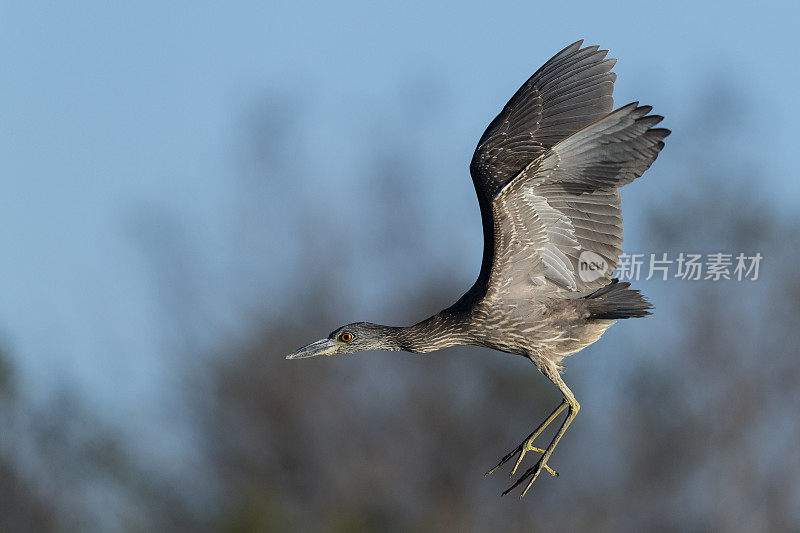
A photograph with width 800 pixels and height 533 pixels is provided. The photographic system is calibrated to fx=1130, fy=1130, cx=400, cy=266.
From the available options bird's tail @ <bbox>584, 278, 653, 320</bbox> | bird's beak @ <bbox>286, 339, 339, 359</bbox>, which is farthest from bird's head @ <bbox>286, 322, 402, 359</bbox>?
bird's tail @ <bbox>584, 278, 653, 320</bbox>

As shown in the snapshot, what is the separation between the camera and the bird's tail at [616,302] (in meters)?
6.73

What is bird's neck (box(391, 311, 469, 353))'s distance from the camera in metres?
7.15

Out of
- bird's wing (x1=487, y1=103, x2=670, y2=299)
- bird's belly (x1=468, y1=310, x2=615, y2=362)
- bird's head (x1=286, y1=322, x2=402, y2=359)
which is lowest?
bird's belly (x1=468, y1=310, x2=615, y2=362)

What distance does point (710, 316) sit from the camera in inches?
1368

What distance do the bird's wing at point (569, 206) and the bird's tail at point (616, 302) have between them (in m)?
0.25

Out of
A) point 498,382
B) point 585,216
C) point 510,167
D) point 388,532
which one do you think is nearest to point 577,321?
point 585,216

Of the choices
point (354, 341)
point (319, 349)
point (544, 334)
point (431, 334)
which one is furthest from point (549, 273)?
point (319, 349)

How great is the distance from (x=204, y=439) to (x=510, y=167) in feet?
113

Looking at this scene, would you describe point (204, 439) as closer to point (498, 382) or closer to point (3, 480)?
point (3, 480)

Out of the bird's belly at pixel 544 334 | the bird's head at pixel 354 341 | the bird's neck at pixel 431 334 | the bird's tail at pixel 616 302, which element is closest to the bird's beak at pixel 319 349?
the bird's head at pixel 354 341

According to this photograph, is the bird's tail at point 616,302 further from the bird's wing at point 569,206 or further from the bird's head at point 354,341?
the bird's head at point 354,341

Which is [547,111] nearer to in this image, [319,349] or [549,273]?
[549,273]

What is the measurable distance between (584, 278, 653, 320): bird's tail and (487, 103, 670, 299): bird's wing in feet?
0.81

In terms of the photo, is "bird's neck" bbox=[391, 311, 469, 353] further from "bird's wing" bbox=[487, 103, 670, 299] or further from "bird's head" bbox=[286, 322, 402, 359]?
"bird's wing" bbox=[487, 103, 670, 299]
